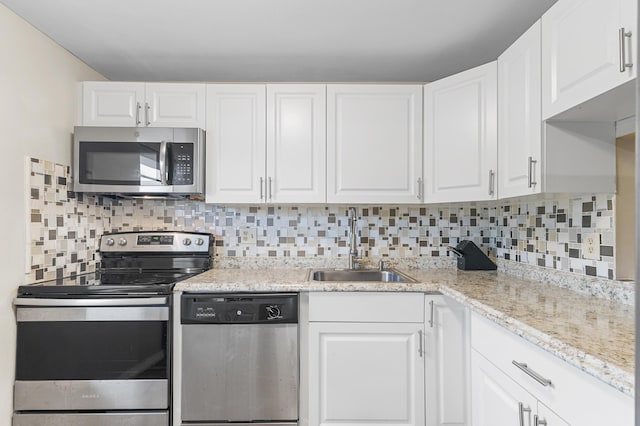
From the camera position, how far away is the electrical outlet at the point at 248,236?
8.26 ft

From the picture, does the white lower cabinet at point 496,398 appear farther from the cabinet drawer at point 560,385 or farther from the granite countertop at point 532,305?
the granite countertop at point 532,305

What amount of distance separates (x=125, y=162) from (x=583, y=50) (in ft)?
7.33

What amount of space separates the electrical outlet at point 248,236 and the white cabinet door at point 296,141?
41cm

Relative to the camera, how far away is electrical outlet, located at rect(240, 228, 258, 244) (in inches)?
99.1

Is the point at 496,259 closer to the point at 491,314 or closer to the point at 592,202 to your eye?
the point at 592,202

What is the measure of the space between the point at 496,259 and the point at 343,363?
4.24 feet

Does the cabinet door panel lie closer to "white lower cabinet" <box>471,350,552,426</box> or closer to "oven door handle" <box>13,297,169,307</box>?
"white lower cabinet" <box>471,350,552,426</box>

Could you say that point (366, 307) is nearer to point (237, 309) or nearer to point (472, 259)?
point (237, 309)

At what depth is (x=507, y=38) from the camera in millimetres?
1994

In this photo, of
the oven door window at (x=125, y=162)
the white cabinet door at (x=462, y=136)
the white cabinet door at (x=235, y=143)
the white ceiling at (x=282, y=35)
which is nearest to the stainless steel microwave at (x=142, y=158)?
the oven door window at (x=125, y=162)

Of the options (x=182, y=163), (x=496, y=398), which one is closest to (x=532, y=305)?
(x=496, y=398)

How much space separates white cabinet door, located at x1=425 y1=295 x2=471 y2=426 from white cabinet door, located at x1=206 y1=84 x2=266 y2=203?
1233mm

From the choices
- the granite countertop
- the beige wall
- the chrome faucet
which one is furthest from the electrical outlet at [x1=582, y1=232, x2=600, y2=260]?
the beige wall

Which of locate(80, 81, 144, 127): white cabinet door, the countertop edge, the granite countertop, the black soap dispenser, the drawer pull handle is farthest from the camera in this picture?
the black soap dispenser
